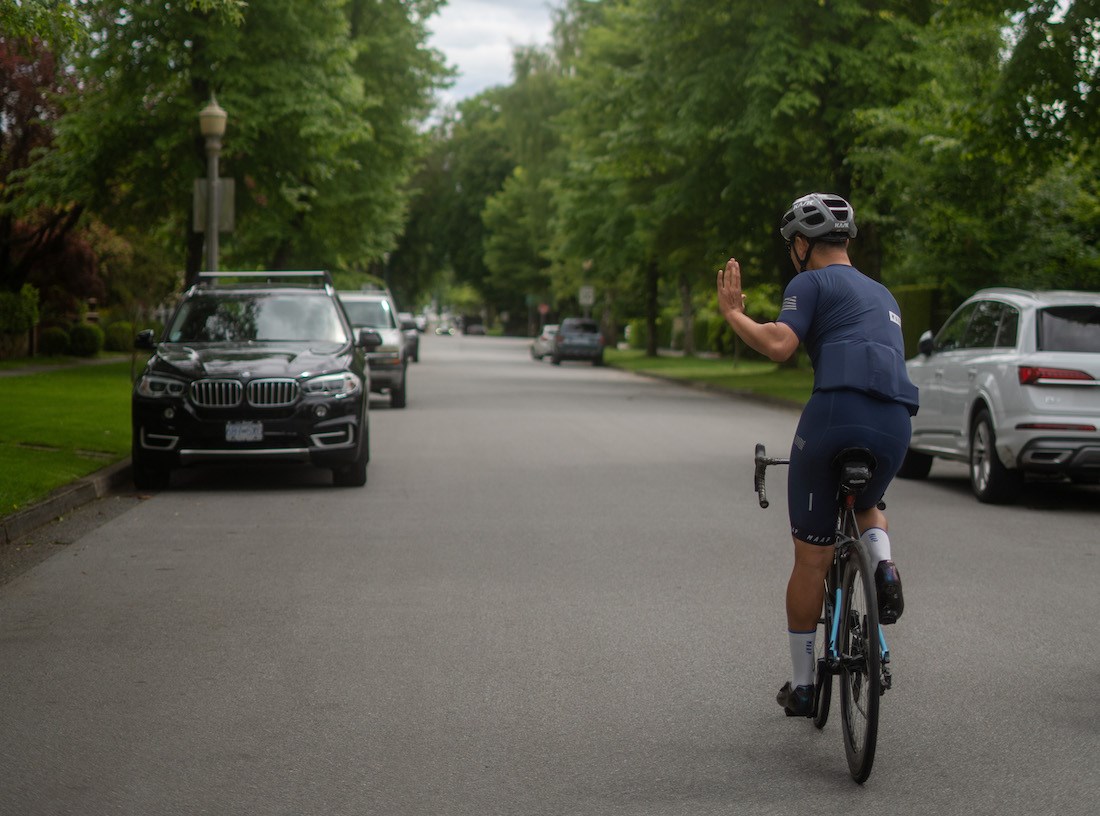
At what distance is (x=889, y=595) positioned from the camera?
16.2 ft

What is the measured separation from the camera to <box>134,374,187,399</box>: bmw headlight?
13.0 meters

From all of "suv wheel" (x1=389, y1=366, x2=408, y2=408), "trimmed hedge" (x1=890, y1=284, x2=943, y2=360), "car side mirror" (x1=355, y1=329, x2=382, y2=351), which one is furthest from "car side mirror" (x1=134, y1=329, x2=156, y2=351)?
"trimmed hedge" (x1=890, y1=284, x2=943, y2=360)

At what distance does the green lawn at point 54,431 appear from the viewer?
1181 centimetres

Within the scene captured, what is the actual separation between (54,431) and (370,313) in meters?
11.8

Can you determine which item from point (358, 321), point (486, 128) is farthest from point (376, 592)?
point (486, 128)

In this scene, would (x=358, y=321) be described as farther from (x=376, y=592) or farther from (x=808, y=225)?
(x=808, y=225)

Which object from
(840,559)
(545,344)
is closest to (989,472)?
(840,559)

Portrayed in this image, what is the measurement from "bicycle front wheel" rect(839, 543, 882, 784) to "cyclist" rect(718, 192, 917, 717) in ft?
0.31

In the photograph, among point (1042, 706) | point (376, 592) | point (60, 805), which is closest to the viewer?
point (60, 805)

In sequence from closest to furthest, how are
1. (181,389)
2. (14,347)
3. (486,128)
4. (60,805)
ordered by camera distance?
(60,805)
(181,389)
(14,347)
(486,128)

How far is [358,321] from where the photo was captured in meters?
27.0

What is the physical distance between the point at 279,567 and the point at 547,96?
→ 56.2 metres

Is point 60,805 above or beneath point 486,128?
beneath

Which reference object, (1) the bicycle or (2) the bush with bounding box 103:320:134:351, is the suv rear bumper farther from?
(2) the bush with bounding box 103:320:134:351
